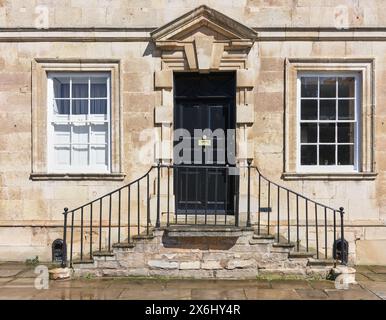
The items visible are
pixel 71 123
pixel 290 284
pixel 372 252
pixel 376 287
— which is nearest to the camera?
pixel 376 287

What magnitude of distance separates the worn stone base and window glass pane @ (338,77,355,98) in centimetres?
329

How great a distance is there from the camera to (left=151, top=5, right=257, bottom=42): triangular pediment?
27.3ft

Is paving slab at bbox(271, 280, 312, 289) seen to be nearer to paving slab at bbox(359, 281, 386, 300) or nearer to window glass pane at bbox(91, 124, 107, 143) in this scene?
paving slab at bbox(359, 281, 386, 300)

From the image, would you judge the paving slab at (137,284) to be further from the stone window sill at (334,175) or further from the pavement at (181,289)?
the stone window sill at (334,175)

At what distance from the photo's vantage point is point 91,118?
881 cm

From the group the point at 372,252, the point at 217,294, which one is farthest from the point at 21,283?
the point at 372,252

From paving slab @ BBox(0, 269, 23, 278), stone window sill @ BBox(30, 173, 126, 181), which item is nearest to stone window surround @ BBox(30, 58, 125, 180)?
stone window sill @ BBox(30, 173, 126, 181)

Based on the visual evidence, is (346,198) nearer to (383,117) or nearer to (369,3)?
(383,117)

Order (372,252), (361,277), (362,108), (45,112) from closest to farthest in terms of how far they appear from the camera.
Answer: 1. (361,277)
2. (372,252)
3. (362,108)
4. (45,112)

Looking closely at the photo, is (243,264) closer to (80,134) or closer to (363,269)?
(363,269)

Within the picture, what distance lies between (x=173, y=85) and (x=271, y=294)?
13.5ft

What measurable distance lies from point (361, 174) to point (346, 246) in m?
1.33

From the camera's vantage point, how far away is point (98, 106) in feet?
28.9

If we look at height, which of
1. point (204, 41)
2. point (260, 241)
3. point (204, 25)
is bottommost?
point (260, 241)
